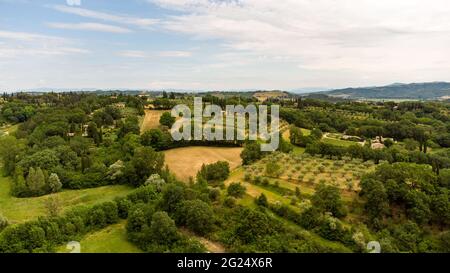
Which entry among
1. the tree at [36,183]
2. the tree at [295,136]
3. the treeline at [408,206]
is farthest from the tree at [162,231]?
the tree at [295,136]

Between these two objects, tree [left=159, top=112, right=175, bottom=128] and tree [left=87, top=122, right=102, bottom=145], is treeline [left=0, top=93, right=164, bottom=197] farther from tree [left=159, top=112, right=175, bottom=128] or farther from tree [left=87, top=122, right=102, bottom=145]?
tree [left=159, top=112, right=175, bottom=128]

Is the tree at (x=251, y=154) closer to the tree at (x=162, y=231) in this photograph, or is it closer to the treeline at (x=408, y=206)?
the treeline at (x=408, y=206)

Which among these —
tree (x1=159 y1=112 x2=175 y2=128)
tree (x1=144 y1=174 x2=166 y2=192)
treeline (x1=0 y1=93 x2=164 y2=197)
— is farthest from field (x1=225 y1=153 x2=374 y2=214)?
tree (x1=159 y1=112 x2=175 y2=128)

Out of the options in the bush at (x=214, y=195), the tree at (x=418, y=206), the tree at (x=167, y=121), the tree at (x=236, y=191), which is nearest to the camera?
the tree at (x=418, y=206)

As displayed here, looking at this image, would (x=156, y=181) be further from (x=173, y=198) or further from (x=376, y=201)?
(x=376, y=201)

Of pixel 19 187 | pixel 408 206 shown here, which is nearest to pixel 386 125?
pixel 408 206

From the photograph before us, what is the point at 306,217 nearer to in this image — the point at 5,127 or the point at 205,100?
the point at 205,100
